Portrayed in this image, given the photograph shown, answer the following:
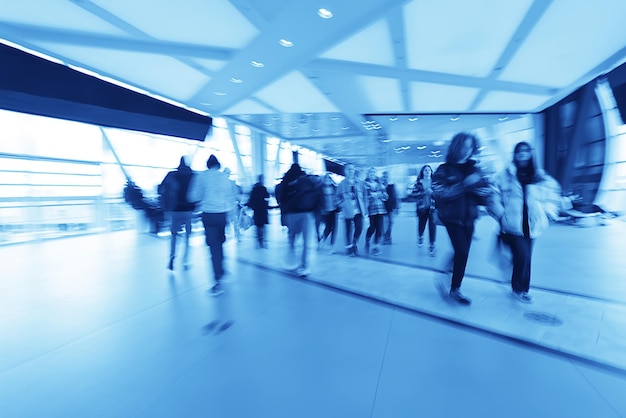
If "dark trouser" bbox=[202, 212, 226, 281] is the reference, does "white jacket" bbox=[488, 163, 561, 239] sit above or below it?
above

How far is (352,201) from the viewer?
5305mm

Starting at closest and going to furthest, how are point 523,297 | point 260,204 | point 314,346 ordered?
point 314,346 < point 523,297 < point 260,204

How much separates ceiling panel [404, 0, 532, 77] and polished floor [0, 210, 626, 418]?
3.99 metres

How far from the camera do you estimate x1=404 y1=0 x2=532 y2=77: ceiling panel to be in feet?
13.8

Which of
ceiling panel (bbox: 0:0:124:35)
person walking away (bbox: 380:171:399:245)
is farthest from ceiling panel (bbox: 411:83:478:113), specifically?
ceiling panel (bbox: 0:0:124:35)

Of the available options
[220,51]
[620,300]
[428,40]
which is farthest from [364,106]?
[620,300]

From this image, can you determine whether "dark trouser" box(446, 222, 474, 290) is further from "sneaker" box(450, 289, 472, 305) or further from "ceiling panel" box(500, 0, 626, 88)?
"ceiling panel" box(500, 0, 626, 88)

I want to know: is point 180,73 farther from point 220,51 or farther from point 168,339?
point 168,339

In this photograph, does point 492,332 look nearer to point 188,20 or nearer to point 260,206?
point 260,206

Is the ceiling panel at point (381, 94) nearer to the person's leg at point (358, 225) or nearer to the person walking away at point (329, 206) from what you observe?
the person walking away at point (329, 206)

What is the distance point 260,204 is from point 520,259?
4.60 meters

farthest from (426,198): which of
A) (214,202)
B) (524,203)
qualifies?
(214,202)

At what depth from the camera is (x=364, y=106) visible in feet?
31.6

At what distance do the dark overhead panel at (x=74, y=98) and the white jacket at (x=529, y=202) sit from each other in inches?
335
